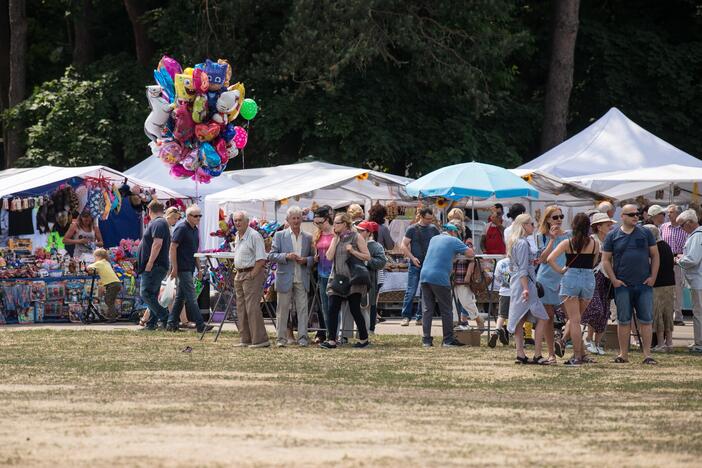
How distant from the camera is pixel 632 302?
14.8 metres

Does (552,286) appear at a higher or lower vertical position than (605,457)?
higher

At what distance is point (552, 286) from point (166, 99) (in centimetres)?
729

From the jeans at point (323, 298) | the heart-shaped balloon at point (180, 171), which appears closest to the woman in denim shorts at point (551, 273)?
the jeans at point (323, 298)

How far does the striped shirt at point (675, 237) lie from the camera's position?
19.0 m

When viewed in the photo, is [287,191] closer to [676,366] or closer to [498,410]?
[676,366]

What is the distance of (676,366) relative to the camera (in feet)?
48.0

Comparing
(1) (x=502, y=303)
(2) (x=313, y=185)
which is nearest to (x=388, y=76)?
(2) (x=313, y=185)

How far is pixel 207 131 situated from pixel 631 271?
289 inches

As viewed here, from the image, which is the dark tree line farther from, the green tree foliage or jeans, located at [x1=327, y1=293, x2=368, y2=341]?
jeans, located at [x1=327, y1=293, x2=368, y2=341]

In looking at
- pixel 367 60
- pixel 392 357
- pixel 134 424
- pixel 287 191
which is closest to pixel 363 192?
pixel 287 191

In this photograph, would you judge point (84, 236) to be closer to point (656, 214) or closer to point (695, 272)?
point (656, 214)

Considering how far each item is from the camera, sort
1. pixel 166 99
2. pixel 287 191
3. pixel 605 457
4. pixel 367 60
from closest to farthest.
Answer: pixel 605 457
pixel 166 99
pixel 287 191
pixel 367 60

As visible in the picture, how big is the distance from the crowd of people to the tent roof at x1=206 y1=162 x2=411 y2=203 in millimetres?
2418

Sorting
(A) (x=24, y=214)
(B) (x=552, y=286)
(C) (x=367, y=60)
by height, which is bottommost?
(B) (x=552, y=286)
